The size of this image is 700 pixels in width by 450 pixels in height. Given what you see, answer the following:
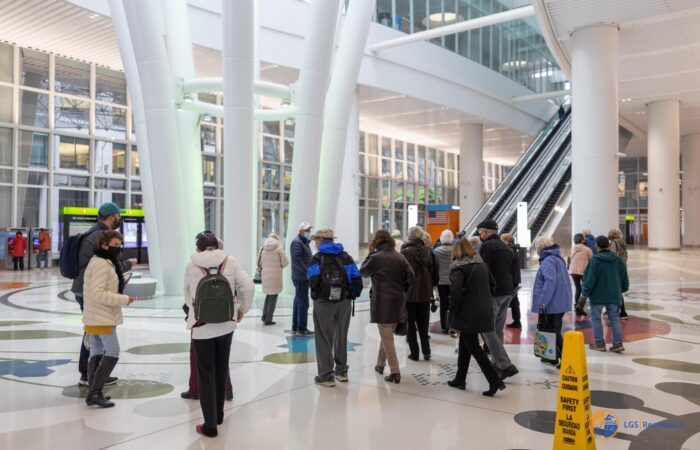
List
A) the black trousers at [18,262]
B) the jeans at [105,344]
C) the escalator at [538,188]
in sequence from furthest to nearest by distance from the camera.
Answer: the escalator at [538,188]
the black trousers at [18,262]
the jeans at [105,344]

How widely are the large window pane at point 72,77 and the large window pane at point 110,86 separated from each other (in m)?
0.53

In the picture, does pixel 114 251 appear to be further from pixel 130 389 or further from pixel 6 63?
pixel 6 63

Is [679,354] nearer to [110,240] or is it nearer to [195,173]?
[110,240]

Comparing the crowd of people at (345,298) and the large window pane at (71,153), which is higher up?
the large window pane at (71,153)

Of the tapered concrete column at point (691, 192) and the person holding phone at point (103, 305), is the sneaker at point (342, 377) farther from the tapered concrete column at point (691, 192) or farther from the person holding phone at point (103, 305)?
the tapered concrete column at point (691, 192)

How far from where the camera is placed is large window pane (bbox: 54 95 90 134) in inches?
943

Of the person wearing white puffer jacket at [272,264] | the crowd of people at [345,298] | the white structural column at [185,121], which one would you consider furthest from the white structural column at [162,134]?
the crowd of people at [345,298]

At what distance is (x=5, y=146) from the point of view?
73.9ft

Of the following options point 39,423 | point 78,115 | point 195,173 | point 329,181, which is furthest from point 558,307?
point 78,115

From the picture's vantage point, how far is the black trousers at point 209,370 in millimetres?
4422

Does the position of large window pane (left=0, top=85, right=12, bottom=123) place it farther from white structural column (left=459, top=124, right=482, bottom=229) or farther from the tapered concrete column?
the tapered concrete column

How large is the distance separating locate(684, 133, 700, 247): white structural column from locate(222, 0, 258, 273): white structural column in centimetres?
3590

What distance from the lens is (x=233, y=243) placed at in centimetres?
1230

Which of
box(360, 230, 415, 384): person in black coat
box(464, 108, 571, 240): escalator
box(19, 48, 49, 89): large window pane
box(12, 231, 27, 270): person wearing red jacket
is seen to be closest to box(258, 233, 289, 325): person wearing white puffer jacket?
box(360, 230, 415, 384): person in black coat
